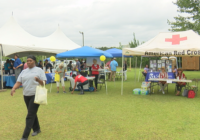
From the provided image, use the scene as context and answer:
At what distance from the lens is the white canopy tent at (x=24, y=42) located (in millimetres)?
11587

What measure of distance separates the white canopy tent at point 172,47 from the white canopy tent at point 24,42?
6.29 metres

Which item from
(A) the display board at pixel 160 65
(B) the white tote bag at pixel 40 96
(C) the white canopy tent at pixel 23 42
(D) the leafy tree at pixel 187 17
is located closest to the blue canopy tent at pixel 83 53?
(C) the white canopy tent at pixel 23 42

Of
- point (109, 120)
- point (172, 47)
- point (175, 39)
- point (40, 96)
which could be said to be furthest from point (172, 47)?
point (40, 96)

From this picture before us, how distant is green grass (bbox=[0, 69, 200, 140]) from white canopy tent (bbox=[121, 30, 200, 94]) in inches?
75.3

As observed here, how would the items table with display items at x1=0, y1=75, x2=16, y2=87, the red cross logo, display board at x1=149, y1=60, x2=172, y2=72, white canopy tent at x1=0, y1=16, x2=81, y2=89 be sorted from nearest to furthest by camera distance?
the red cross logo, table with display items at x1=0, y1=75, x2=16, y2=87, white canopy tent at x1=0, y1=16, x2=81, y2=89, display board at x1=149, y1=60, x2=172, y2=72

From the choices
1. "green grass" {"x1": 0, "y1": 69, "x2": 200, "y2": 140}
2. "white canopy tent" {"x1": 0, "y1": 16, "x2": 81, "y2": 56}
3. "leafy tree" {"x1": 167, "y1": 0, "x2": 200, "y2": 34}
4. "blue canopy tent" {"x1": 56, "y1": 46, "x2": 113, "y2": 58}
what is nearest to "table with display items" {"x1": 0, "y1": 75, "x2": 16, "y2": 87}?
"white canopy tent" {"x1": 0, "y1": 16, "x2": 81, "y2": 56}

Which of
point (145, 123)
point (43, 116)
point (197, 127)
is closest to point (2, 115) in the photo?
point (43, 116)

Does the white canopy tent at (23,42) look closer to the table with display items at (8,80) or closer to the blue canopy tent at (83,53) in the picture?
the table with display items at (8,80)

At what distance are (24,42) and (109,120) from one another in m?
9.98

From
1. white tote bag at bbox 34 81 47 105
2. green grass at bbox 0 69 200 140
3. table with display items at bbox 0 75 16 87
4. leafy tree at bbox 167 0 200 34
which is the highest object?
leafy tree at bbox 167 0 200 34

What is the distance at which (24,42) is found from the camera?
13.1 metres

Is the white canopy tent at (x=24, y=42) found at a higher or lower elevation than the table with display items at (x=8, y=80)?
higher

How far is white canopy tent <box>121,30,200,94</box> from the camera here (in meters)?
7.73

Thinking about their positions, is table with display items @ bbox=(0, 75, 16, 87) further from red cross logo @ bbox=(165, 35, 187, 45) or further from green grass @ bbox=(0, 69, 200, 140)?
red cross logo @ bbox=(165, 35, 187, 45)
